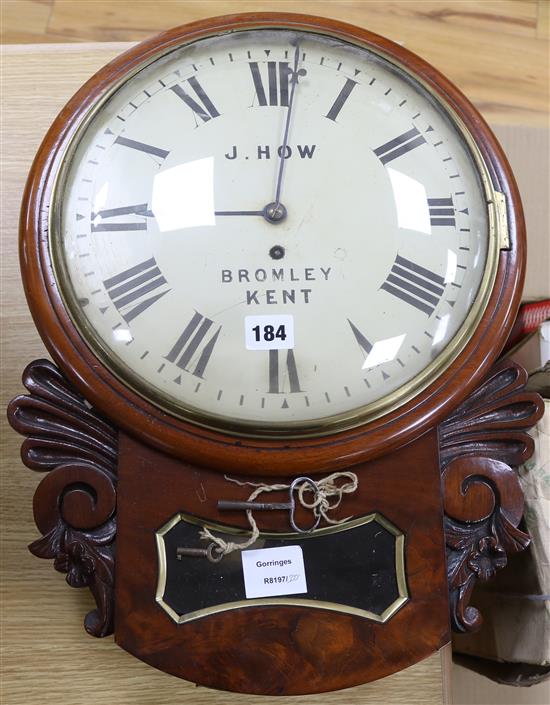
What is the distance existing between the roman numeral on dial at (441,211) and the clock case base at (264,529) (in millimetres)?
166

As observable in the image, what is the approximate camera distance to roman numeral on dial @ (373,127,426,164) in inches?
33.7

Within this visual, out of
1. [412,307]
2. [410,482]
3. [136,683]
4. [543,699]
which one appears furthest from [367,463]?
[543,699]

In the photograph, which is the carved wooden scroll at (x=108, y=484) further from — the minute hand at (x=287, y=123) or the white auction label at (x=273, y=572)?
the minute hand at (x=287, y=123)

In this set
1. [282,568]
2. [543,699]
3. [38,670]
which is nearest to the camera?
[282,568]

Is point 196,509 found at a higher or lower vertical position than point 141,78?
lower

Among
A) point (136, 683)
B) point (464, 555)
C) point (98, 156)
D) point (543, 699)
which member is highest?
point (98, 156)

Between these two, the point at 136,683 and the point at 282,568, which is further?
the point at 136,683

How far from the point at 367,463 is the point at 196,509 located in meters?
0.16

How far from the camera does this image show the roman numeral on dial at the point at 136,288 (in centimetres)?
81

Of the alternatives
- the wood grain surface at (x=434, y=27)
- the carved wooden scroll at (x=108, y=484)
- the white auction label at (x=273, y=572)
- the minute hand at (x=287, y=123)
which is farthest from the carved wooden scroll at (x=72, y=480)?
the wood grain surface at (x=434, y=27)

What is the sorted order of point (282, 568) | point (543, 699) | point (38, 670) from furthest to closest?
point (543, 699), point (38, 670), point (282, 568)

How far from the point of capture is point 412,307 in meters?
0.83

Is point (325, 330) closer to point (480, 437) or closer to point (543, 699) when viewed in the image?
point (480, 437)

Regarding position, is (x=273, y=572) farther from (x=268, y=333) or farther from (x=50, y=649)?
(x=50, y=649)
